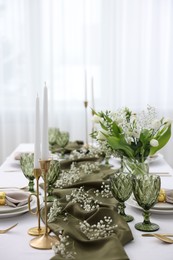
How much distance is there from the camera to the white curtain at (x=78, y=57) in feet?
13.6

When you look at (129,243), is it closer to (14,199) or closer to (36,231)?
(36,231)

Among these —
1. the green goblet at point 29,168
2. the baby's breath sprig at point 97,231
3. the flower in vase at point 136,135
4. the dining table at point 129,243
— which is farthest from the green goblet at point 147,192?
the green goblet at point 29,168

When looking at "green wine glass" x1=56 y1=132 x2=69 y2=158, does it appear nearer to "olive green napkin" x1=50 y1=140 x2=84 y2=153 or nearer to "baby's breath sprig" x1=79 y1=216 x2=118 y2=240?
"olive green napkin" x1=50 y1=140 x2=84 y2=153

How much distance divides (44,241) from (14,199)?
37cm

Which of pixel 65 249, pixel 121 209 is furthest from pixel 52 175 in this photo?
pixel 65 249

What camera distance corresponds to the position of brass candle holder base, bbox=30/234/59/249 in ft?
4.00

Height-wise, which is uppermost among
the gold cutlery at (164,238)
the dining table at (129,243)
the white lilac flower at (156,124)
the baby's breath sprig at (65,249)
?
the white lilac flower at (156,124)

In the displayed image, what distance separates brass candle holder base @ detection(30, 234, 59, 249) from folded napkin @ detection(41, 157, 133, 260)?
0.08ft

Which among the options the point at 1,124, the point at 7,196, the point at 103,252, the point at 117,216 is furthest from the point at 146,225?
the point at 1,124

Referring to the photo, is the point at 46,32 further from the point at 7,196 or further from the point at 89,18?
the point at 7,196

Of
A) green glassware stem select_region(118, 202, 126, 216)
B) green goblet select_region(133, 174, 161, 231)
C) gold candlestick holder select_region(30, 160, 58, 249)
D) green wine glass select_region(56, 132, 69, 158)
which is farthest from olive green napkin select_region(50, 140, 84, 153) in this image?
gold candlestick holder select_region(30, 160, 58, 249)

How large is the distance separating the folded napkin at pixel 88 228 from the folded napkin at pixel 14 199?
0.12 meters

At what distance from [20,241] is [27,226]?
0.13 metres

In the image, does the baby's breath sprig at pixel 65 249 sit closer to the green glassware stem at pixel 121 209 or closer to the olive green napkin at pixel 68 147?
the green glassware stem at pixel 121 209
